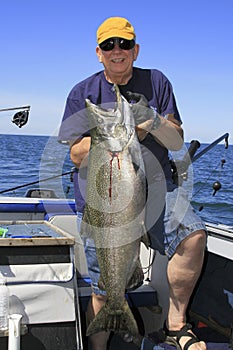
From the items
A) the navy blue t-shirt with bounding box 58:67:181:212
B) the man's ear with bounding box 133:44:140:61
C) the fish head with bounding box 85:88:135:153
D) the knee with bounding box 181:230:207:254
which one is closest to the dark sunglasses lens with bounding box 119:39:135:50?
the man's ear with bounding box 133:44:140:61

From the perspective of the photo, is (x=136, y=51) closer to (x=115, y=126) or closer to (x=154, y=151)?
(x=154, y=151)

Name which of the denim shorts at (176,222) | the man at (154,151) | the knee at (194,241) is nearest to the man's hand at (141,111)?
the man at (154,151)

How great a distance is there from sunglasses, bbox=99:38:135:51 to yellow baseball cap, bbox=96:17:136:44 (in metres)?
0.02

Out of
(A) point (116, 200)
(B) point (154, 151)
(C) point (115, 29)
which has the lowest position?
(A) point (116, 200)

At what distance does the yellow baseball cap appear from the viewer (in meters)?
3.29

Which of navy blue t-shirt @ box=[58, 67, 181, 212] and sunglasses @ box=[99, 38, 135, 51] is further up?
sunglasses @ box=[99, 38, 135, 51]

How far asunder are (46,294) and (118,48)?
1710mm

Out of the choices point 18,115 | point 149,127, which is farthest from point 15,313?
point 18,115

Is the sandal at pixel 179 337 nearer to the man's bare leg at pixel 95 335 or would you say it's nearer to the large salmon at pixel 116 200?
the large salmon at pixel 116 200

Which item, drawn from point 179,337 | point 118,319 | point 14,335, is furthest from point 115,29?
point 179,337

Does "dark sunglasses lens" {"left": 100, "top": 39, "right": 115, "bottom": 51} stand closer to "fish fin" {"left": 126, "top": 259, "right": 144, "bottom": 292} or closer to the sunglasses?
the sunglasses

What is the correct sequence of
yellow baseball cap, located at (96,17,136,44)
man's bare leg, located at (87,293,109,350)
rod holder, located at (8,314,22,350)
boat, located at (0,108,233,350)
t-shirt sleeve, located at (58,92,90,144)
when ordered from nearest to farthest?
rod holder, located at (8,314,22,350)
boat, located at (0,108,233,350)
yellow baseball cap, located at (96,17,136,44)
t-shirt sleeve, located at (58,92,90,144)
man's bare leg, located at (87,293,109,350)

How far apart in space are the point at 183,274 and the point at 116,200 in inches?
33.2

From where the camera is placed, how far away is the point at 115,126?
296 cm
